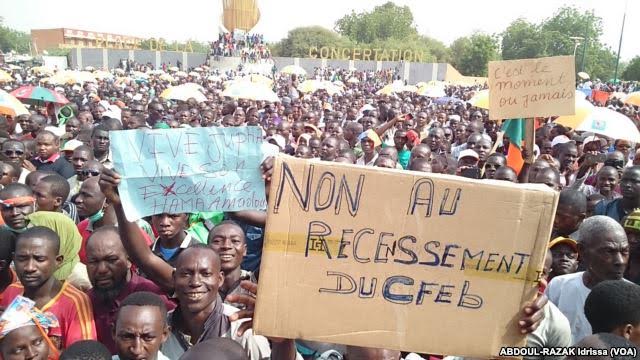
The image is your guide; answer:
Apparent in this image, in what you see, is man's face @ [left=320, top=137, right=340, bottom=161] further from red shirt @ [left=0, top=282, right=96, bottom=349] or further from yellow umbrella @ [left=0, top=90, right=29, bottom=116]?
yellow umbrella @ [left=0, top=90, right=29, bottom=116]

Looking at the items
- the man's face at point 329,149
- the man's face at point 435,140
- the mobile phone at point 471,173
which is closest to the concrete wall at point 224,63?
the man's face at point 435,140

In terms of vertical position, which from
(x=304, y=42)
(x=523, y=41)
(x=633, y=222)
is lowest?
(x=633, y=222)

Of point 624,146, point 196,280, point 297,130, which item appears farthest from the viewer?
point 297,130

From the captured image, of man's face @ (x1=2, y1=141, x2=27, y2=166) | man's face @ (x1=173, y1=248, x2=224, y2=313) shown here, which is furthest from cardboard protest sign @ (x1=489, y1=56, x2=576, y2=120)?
man's face @ (x1=2, y1=141, x2=27, y2=166)

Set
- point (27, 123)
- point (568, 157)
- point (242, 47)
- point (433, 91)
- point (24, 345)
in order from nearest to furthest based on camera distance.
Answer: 1. point (24, 345)
2. point (568, 157)
3. point (27, 123)
4. point (433, 91)
5. point (242, 47)

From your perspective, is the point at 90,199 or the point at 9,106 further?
the point at 9,106

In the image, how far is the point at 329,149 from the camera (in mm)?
6863

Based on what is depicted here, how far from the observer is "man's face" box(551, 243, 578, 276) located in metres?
3.59

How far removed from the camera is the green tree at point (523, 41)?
7081 centimetres

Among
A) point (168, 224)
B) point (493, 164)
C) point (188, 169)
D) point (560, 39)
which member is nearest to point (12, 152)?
point (168, 224)

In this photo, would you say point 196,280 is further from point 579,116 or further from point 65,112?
point 65,112

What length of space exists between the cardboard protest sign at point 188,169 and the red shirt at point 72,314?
51 centimetres

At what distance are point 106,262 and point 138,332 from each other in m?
0.81

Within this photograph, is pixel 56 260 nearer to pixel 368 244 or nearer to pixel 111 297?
pixel 111 297
